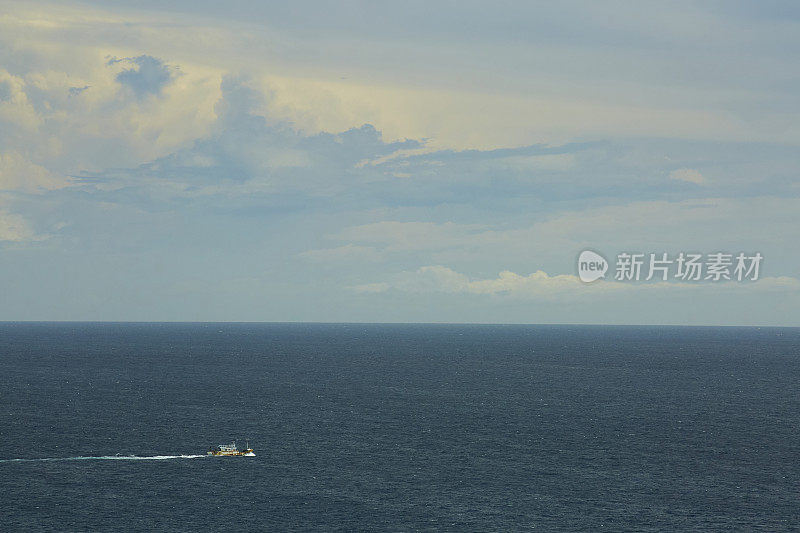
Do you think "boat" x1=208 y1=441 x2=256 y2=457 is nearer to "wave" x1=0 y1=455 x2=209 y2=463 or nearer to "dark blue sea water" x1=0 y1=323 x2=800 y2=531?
"dark blue sea water" x1=0 y1=323 x2=800 y2=531

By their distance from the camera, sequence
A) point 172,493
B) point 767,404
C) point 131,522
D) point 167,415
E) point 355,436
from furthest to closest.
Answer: point 767,404 → point 167,415 → point 355,436 → point 172,493 → point 131,522

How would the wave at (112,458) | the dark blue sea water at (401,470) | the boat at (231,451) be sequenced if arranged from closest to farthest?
the dark blue sea water at (401,470) → the wave at (112,458) → the boat at (231,451)

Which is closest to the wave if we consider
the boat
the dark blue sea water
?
the dark blue sea water

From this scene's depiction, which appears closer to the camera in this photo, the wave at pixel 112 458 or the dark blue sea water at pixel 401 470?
the dark blue sea water at pixel 401 470

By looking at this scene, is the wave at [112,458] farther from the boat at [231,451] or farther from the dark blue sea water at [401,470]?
the boat at [231,451]

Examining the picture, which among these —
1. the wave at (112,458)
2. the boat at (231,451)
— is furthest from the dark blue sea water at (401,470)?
the boat at (231,451)

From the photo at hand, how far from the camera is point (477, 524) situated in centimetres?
9331

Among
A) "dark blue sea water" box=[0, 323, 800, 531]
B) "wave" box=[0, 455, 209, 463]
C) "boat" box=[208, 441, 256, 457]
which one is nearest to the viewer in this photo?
"dark blue sea water" box=[0, 323, 800, 531]

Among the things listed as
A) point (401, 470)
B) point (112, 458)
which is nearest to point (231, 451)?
point (112, 458)

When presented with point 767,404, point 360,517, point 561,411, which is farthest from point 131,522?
point 767,404

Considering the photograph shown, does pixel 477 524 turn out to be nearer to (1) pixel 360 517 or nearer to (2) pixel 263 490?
(1) pixel 360 517

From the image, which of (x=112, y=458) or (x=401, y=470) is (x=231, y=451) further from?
(x=401, y=470)

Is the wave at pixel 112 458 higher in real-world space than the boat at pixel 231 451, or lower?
lower

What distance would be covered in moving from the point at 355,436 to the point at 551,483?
47.8 meters
